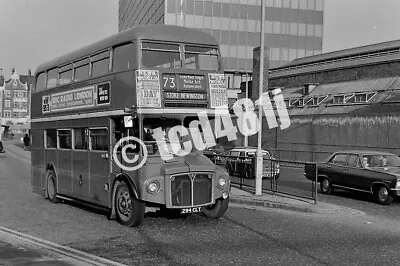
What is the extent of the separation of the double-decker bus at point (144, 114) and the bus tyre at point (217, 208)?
24mm

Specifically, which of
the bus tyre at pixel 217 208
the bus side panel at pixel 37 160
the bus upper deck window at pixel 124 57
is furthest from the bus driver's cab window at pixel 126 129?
the bus side panel at pixel 37 160

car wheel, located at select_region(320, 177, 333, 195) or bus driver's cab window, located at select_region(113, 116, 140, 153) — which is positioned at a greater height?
bus driver's cab window, located at select_region(113, 116, 140, 153)

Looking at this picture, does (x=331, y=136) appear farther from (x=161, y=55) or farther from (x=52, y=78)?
(x=161, y=55)

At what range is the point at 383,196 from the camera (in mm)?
14461

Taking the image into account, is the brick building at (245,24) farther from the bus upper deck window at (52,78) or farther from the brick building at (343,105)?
the bus upper deck window at (52,78)

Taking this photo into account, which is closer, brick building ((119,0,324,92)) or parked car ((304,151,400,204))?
parked car ((304,151,400,204))

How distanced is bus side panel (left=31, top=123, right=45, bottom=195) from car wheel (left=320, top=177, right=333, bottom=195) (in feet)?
31.8

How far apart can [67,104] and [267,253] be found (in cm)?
794

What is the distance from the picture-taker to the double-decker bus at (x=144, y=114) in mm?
10266

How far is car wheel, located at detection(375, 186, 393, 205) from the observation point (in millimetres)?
14328

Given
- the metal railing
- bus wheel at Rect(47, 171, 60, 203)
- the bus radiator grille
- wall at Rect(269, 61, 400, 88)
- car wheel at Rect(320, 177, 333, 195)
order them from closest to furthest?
the bus radiator grille < bus wheel at Rect(47, 171, 60, 203) < the metal railing < car wheel at Rect(320, 177, 333, 195) < wall at Rect(269, 61, 400, 88)

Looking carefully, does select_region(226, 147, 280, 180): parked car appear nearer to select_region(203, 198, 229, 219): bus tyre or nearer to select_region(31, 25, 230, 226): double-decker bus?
select_region(203, 198, 229, 219): bus tyre

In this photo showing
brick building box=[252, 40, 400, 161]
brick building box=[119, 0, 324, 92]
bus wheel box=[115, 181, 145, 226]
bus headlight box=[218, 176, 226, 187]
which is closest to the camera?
bus wheel box=[115, 181, 145, 226]

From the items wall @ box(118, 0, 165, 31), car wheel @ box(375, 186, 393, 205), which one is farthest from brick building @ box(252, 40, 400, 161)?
wall @ box(118, 0, 165, 31)
